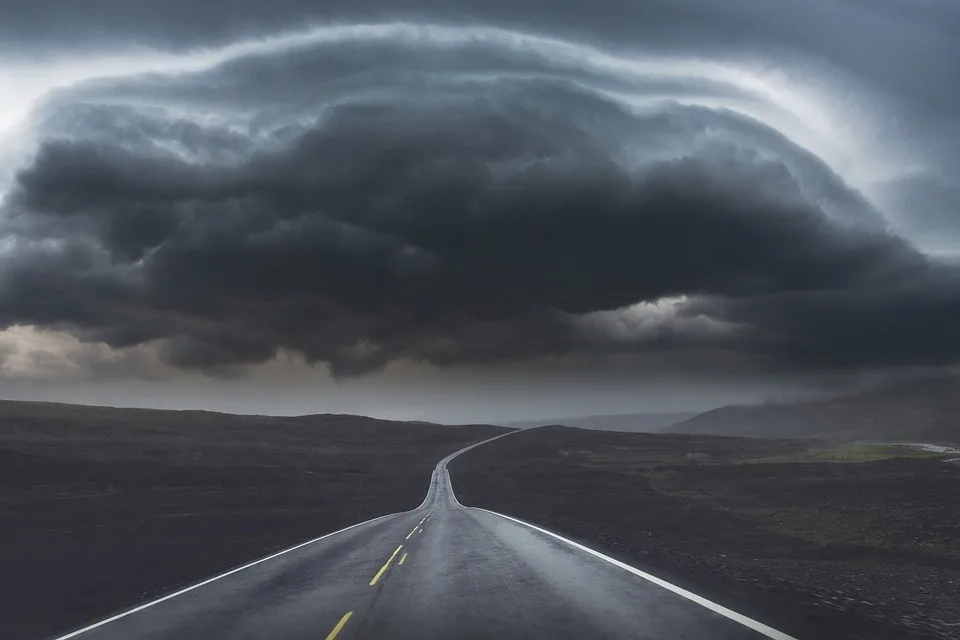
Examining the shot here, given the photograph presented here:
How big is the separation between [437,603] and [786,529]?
90.8ft

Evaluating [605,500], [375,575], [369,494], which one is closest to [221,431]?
[369,494]

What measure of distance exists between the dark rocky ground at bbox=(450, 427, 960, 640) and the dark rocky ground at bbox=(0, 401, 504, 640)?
40.0 ft

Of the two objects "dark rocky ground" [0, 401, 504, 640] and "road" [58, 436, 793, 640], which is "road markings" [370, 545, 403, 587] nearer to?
"road" [58, 436, 793, 640]

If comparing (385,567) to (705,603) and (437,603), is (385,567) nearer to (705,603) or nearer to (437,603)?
(437,603)

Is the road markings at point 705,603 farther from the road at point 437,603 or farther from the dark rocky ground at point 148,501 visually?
the dark rocky ground at point 148,501

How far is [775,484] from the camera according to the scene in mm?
56719

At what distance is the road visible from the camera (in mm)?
9969

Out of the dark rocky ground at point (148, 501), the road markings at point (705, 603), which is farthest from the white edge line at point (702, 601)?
the dark rocky ground at point (148, 501)

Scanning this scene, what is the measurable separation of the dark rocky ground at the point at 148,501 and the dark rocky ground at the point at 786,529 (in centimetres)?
1220

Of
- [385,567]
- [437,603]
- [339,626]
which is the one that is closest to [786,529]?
[385,567]

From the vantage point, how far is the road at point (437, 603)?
997cm

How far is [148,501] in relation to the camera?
46500 millimetres

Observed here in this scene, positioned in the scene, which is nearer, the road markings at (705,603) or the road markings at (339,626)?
the road markings at (705,603)

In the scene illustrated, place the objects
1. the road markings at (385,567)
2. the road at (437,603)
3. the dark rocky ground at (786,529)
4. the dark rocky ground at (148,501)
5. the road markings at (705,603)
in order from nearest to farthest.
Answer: the road markings at (705,603) → the road at (437,603) → the dark rocky ground at (786,529) → the road markings at (385,567) → the dark rocky ground at (148,501)
